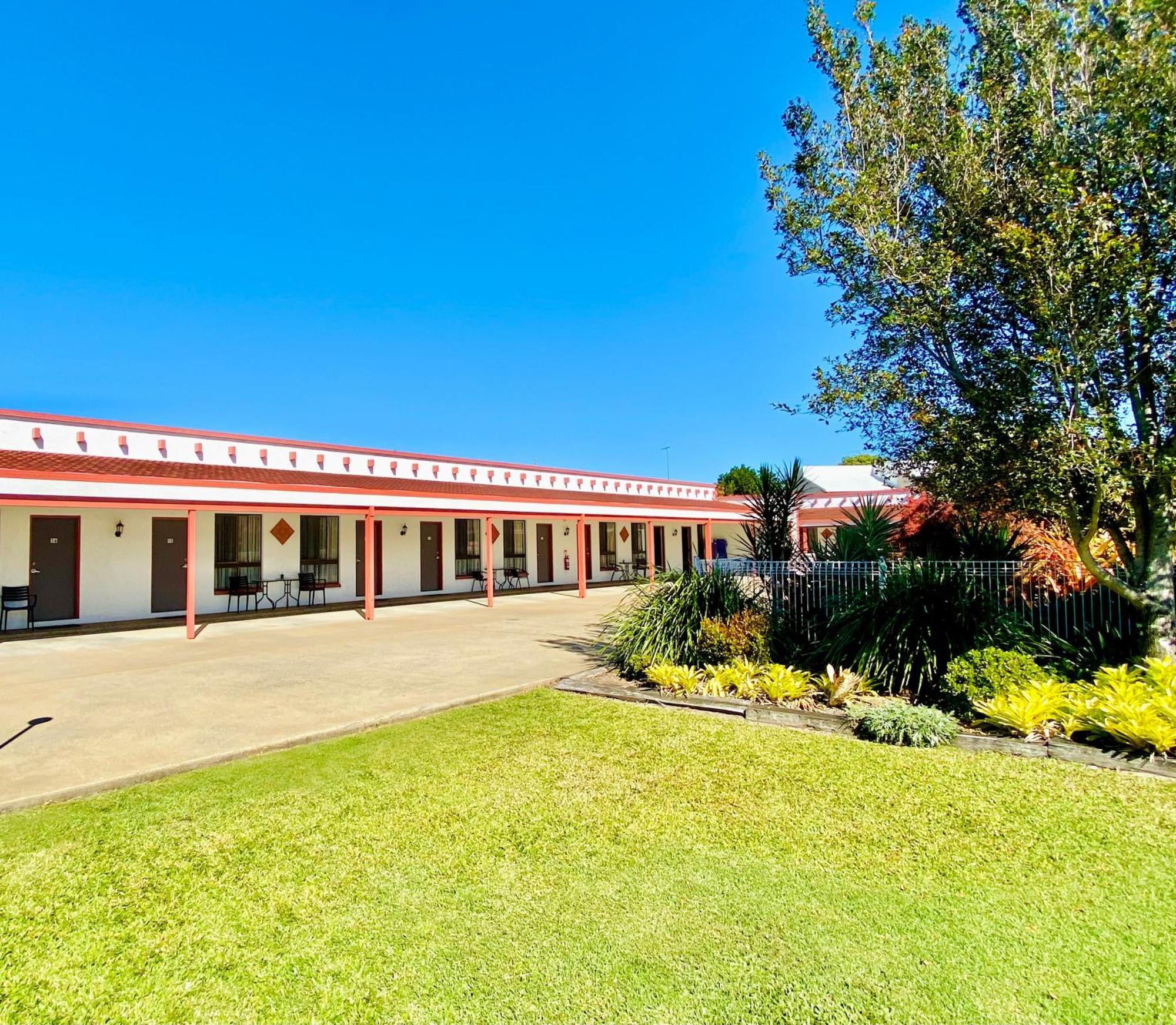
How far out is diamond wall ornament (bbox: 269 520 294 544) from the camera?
16.6 m

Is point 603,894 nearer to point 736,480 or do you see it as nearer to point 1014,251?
point 1014,251

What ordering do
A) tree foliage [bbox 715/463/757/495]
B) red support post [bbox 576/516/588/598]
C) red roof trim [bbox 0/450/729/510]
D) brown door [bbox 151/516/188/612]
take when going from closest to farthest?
1. red roof trim [bbox 0/450/729/510]
2. brown door [bbox 151/516/188/612]
3. red support post [bbox 576/516/588/598]
4. tree foliage [bbox 715/463/757/495]

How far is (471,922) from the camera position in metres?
2.95

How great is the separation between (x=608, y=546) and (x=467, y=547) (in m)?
7.50

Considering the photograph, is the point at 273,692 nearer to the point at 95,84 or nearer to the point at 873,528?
the point at 873,528

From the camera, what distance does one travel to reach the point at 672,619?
8.78m

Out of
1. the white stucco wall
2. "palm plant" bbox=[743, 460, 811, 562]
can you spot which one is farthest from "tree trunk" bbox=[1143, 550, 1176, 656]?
the white stucco wall

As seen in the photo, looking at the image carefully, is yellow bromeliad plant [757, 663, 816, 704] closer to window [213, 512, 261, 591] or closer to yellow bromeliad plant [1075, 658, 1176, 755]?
yellow bromeliad plant [1075, 658, 1176, 755]

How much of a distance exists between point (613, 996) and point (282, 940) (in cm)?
150

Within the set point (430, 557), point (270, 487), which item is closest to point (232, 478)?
point (270, 487)

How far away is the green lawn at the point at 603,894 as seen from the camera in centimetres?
246

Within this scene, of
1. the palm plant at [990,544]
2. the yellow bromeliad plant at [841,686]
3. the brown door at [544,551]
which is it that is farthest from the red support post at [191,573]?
the brown door at [544,551]

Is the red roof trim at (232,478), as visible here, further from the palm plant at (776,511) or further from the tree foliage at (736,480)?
the tree foliage at (736,480)

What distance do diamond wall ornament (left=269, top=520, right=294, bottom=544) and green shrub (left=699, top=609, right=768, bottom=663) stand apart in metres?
12.6
